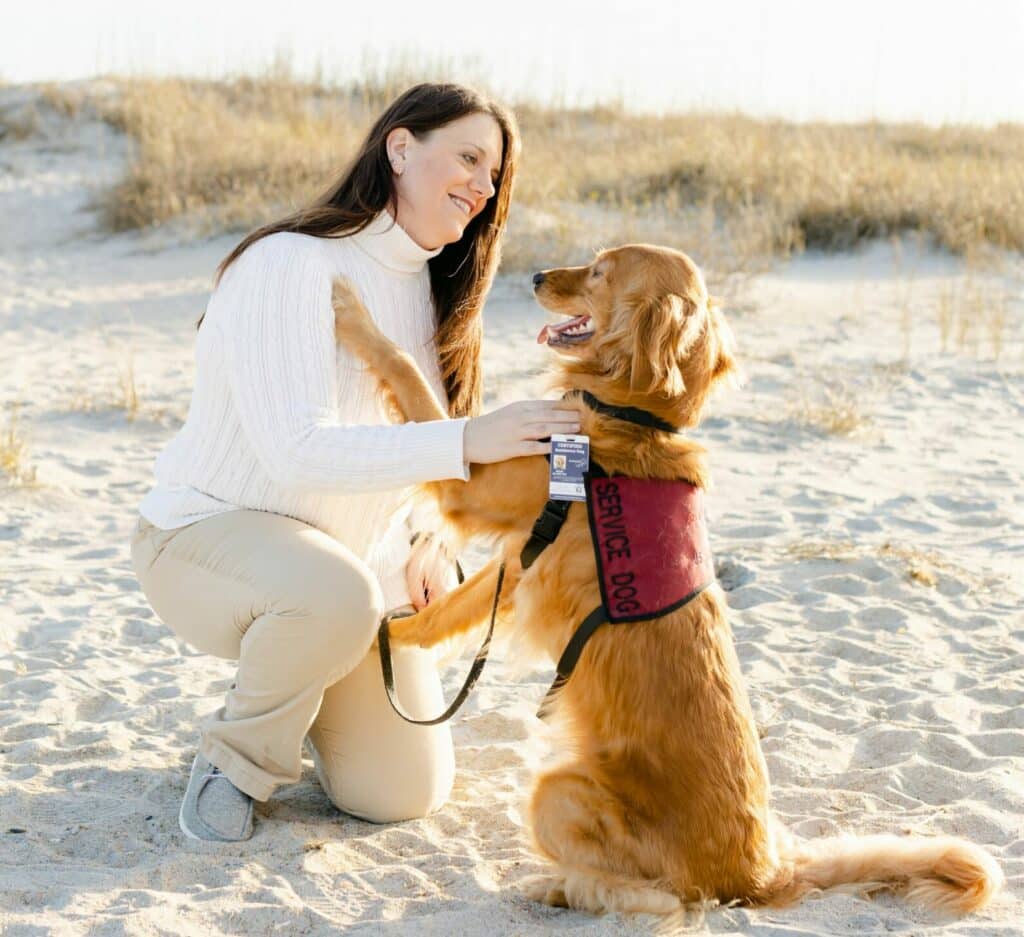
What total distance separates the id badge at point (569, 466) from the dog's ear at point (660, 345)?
0.22 m

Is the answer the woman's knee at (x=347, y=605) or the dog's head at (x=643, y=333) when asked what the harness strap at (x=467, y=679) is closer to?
the woman's knee at (x=347, y=605)

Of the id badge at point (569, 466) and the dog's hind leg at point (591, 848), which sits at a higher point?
the id badge at point (569, 466)

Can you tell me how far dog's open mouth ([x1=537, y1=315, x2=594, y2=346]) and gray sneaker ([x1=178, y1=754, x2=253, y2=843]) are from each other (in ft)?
4.45

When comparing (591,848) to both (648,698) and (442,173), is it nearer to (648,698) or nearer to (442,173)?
(648,698)

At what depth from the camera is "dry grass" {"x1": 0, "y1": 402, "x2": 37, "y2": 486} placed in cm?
613

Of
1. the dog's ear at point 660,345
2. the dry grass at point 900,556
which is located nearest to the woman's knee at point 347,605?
the dog's ear at point 660,345

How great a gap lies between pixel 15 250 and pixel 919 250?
7.98 metres

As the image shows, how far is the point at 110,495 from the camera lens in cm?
624

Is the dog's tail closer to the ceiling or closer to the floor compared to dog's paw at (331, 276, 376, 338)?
closer to the floor

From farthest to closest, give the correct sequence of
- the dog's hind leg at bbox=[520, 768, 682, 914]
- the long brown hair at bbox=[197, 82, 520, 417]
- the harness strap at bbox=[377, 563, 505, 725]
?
the long brown hair at bbox=[197, 82, 520, 417] < the harness strap at bbox=[377, 563, 505, 725] < the dog's hind leg at bbox=[520, 768, 682, 914]

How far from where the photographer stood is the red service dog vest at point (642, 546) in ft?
9.53

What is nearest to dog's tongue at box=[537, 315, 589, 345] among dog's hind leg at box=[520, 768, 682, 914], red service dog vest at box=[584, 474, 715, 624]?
red service dog vest at box=[584, 474, 715, 624]

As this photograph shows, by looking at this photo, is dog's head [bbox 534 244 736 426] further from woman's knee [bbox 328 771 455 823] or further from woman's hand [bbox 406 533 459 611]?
woman's knee [bbox 328 771 455 823]

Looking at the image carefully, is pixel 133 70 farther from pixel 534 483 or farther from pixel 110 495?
pixel 534 483
